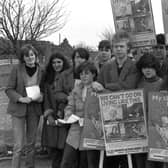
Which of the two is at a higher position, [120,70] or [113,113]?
[120,70]

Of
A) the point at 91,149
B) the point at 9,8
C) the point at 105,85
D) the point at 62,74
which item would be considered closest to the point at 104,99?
the point at 105,85

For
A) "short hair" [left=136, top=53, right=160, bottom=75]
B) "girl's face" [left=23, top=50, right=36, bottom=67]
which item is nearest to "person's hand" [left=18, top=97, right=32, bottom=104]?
"girl's face" [left=23, top=50, right=36, bottom=67]

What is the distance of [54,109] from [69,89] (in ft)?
1.24

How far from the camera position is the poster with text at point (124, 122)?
4.17 m

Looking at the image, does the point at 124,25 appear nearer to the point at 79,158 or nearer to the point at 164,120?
the point at 164,120

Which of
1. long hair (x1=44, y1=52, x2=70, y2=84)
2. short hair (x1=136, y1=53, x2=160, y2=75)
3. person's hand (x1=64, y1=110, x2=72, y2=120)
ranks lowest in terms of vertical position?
person's hand (x1=64, y1=110, x2=72, y2=120)

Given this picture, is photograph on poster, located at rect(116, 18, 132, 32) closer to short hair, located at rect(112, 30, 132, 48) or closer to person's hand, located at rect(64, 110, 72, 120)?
short hair, located at rect(112, 30, 132, 48)

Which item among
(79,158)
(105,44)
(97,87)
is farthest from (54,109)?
(105,44)

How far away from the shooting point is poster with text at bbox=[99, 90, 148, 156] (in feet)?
13.7

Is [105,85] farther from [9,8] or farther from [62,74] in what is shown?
[9,8]

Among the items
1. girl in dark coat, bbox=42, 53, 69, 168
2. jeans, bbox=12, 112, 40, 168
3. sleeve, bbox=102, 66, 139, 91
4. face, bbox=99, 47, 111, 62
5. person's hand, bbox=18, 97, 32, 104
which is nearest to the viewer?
sleeve, bbox=102, 66, 139, 91

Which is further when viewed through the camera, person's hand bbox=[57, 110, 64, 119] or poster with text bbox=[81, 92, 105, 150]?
person's hand bbox=[57, 110, 64, 119]

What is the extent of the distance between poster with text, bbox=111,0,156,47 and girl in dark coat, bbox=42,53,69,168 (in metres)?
1.20

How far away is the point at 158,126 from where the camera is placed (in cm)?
399
